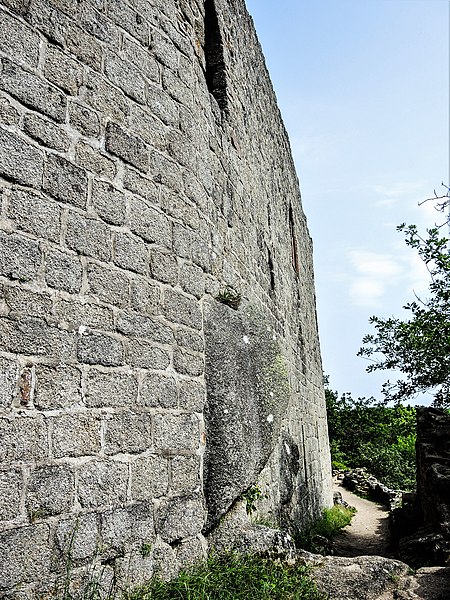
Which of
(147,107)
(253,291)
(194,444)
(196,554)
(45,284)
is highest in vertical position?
(147,107)

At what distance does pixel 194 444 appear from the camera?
3.09 metres

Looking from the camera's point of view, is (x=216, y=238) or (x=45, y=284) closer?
(x=45, y=284)

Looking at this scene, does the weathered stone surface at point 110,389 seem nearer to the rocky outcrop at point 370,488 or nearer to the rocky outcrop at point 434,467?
the rocky outcrop at point 434,467

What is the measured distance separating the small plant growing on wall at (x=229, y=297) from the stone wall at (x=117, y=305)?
0.07ft

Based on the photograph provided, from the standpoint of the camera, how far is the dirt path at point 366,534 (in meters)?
6.59

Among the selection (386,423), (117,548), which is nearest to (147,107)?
(117,548)

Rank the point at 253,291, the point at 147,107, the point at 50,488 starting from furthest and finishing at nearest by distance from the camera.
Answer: the point at 253,291 < the point at 147,107 < the point at 50,488

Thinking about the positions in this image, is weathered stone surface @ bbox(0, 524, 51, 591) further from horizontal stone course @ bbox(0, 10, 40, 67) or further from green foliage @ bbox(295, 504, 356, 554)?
green foliage @ bbox(295, 504, 356, 554)

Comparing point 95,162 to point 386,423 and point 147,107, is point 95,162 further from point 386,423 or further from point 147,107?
point 386,423

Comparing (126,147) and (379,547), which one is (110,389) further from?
(379,547)

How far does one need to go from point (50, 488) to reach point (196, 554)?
112 centimetres

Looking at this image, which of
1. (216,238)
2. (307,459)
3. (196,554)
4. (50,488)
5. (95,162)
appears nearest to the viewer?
(50,488)

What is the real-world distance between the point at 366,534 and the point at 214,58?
6.97 meters

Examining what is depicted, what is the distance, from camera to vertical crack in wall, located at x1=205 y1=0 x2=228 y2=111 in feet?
14.8
